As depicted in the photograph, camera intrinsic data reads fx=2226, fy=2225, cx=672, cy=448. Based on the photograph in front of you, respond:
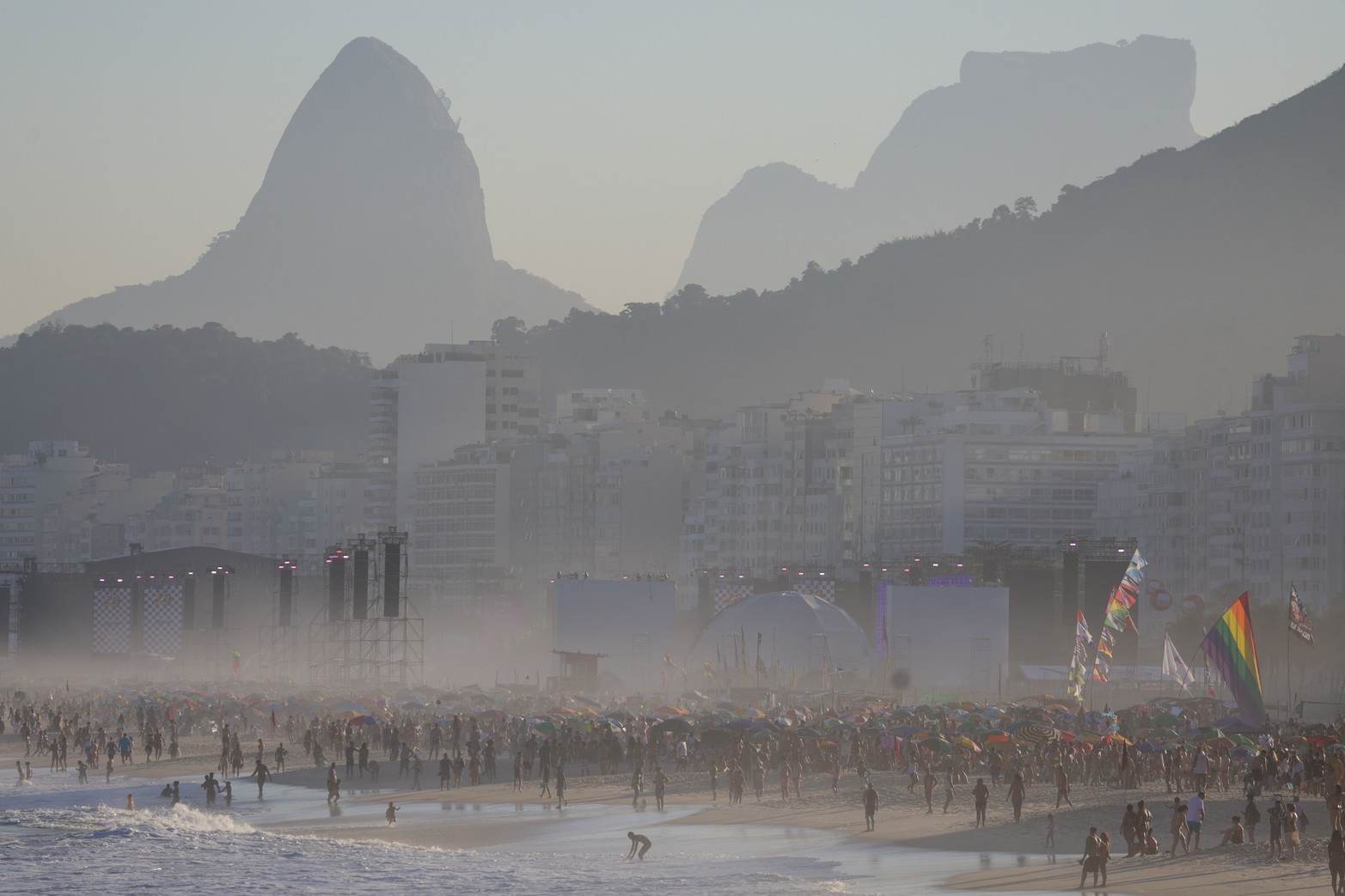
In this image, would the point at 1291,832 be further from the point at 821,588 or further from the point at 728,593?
the point at 728,593

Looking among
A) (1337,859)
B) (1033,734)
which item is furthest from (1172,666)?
(1337,859)

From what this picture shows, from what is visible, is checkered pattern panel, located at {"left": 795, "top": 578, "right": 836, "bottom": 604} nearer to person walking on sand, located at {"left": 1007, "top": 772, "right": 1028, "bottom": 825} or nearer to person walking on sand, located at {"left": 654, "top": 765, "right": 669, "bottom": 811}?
person walking on sand, located at {"left": 654, "top": 765, "right": 669, "bottom": 811}

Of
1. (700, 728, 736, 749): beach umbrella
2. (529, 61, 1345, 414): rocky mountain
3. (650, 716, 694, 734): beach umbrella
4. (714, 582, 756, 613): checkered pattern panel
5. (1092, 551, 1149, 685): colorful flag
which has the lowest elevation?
(700, 728, 736, 749): beach umbrella

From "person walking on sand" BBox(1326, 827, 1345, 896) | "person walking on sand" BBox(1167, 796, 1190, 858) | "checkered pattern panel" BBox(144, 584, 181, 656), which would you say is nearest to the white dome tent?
"checkered pattern panel" BBox(144, 584, 181, 656)

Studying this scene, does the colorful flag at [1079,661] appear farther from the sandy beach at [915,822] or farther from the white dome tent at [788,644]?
the white dome tent at [788,644]

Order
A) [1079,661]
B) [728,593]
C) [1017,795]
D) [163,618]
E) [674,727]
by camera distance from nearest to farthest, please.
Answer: [1017,795]
[1079,661]
[674,727]
[163,618]
[728,593]
